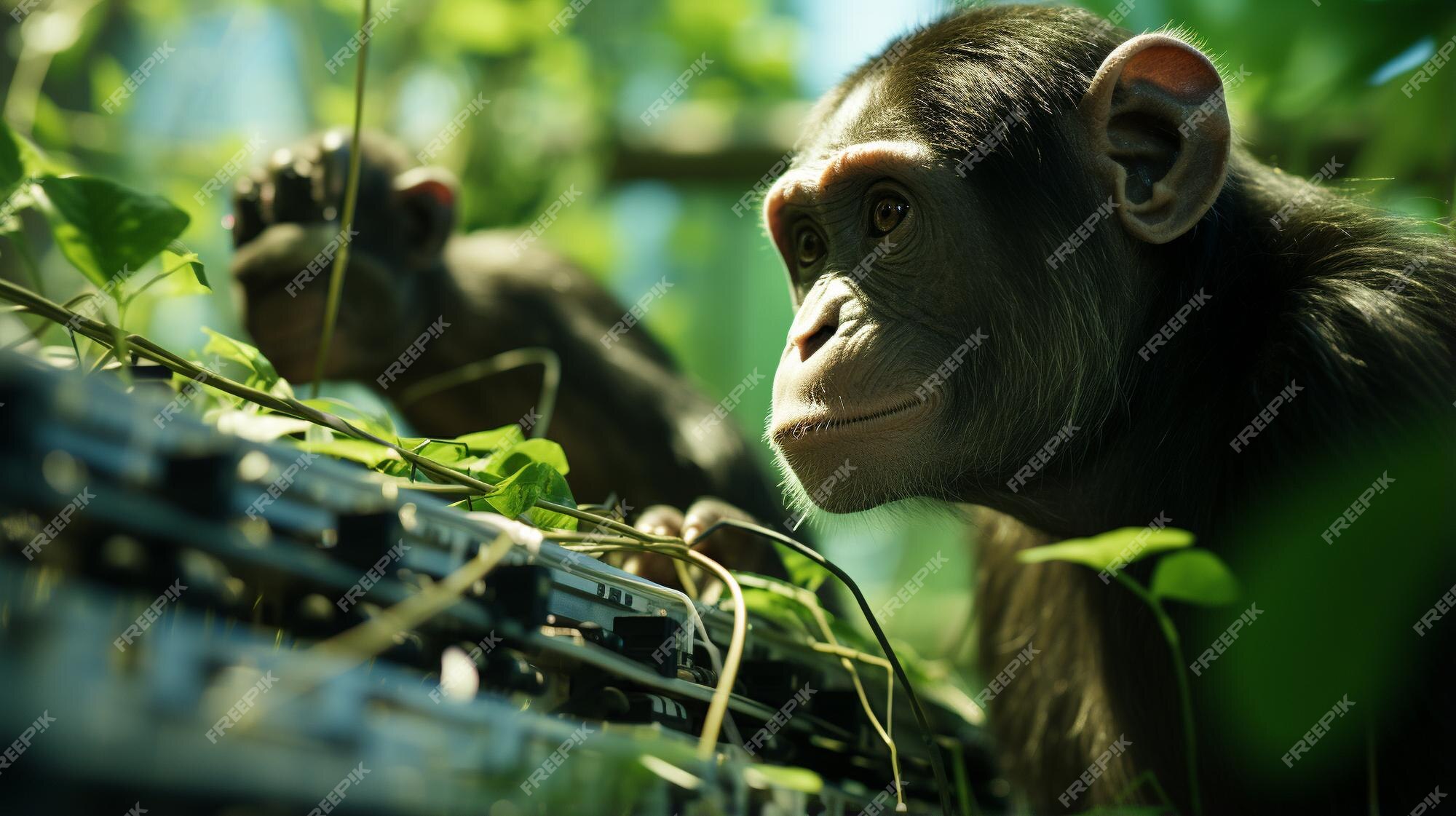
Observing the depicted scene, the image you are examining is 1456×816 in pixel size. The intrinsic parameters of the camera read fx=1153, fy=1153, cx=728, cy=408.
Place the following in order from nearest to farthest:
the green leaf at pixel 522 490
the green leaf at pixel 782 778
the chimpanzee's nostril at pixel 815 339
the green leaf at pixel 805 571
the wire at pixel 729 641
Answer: the wire at pixel 729 641 < the green leaf at pixel 782 778 < the green leaf at pixel 522 490 < the green leaf at pixel 805 571 < the chimpanzee's nostril at pixel 815 339

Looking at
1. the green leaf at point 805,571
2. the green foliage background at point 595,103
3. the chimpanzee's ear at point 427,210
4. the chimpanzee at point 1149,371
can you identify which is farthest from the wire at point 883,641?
the chimpanzee's ear at point 427,210

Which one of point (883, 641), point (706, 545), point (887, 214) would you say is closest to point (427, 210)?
point (706, 545)

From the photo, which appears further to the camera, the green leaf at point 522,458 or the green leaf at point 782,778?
the green leaf at point 522,458

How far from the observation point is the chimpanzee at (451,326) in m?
3.70

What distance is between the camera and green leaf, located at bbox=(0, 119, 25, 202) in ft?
4.74

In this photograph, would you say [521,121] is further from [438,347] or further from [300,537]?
[300,537]

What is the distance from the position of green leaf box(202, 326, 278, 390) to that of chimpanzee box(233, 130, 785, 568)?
1902 mm

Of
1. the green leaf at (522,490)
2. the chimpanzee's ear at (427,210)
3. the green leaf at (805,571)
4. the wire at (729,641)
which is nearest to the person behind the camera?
the wire at (729,641)

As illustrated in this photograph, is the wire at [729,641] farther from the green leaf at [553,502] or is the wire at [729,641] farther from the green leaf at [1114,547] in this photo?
the green leaf at [1114,547]

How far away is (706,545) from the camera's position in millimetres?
2303

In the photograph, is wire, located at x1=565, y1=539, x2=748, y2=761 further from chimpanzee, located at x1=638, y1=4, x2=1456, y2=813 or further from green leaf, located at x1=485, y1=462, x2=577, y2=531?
chimpanzee, located at x1=638, y1=4, x2=1456, y2=813

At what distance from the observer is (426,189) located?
4105 mm

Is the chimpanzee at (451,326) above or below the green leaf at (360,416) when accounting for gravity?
below

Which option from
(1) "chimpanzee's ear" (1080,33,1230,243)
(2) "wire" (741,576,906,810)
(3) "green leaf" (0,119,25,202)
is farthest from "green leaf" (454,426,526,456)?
(1) "chimpanzee's ear" (1080,33,1230,243)
